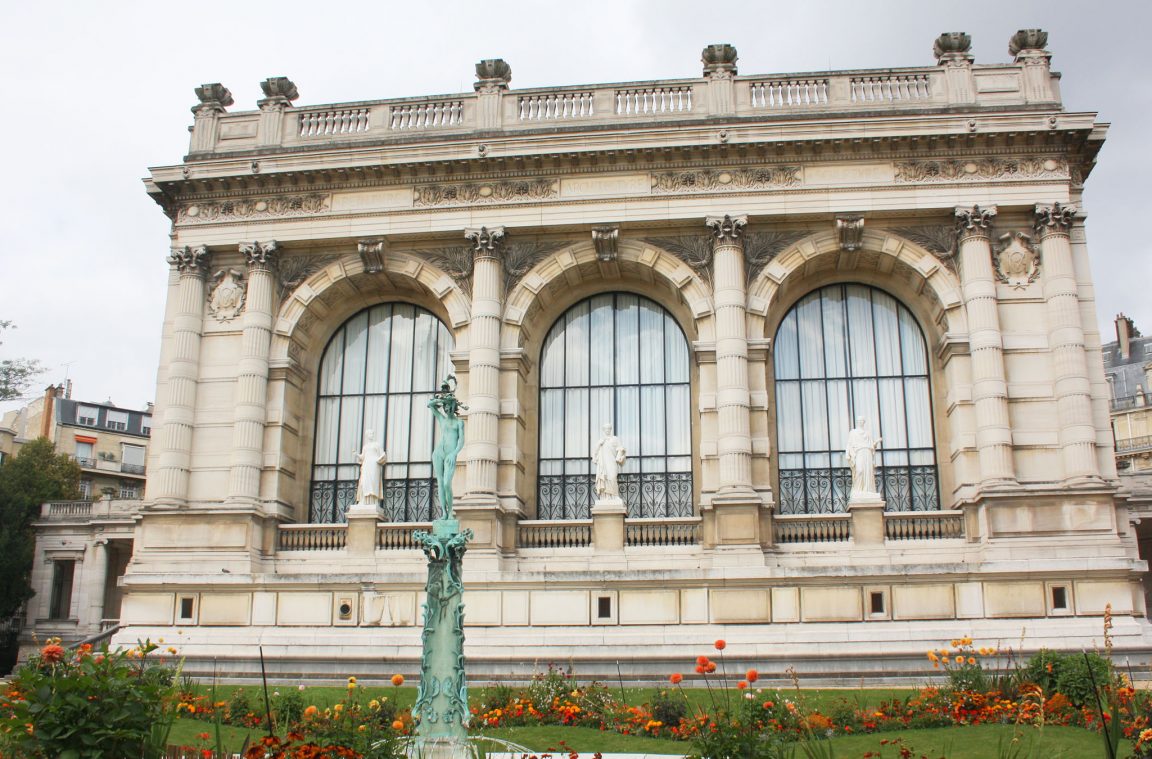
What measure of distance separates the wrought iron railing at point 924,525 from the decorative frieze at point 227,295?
19274mm

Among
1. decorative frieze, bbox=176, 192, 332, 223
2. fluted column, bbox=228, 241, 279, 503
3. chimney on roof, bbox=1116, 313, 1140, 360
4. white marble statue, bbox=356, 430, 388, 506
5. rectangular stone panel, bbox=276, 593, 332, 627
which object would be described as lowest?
rectangular stone panel, bbox=276, 593, 332, 627

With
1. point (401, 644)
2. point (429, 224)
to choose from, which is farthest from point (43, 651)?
point (429, 224)

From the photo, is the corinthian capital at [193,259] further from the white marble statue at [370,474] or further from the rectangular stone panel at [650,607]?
the rectangular stone panel at [650,607]

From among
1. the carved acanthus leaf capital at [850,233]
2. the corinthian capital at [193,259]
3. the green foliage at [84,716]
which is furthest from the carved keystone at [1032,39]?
the green foliage at [84,716]

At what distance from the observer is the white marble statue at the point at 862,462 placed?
29172mm

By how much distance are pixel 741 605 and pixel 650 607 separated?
2.25m

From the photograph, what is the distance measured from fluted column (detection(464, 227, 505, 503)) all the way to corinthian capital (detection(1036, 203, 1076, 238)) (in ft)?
48.7

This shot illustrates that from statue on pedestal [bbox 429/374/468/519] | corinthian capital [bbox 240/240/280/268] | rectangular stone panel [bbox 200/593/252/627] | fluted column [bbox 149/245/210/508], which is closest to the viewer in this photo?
statue on pedestal [bbox 429/374/468/519]

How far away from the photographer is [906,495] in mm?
31031

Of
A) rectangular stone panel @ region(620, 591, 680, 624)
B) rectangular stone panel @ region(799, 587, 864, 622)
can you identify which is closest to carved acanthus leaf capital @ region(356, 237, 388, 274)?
rectangular stone panel @ region(620, 591, 680, 624)

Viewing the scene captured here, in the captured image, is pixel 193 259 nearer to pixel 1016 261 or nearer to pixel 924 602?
pixel 924 602

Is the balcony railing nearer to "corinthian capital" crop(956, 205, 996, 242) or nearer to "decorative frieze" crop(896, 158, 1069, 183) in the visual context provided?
"decorative frieze" crop(896, 158, 1069, 183)

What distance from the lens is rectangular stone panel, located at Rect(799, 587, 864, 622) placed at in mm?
27250

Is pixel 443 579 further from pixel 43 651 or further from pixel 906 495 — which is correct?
pixel 906 495
